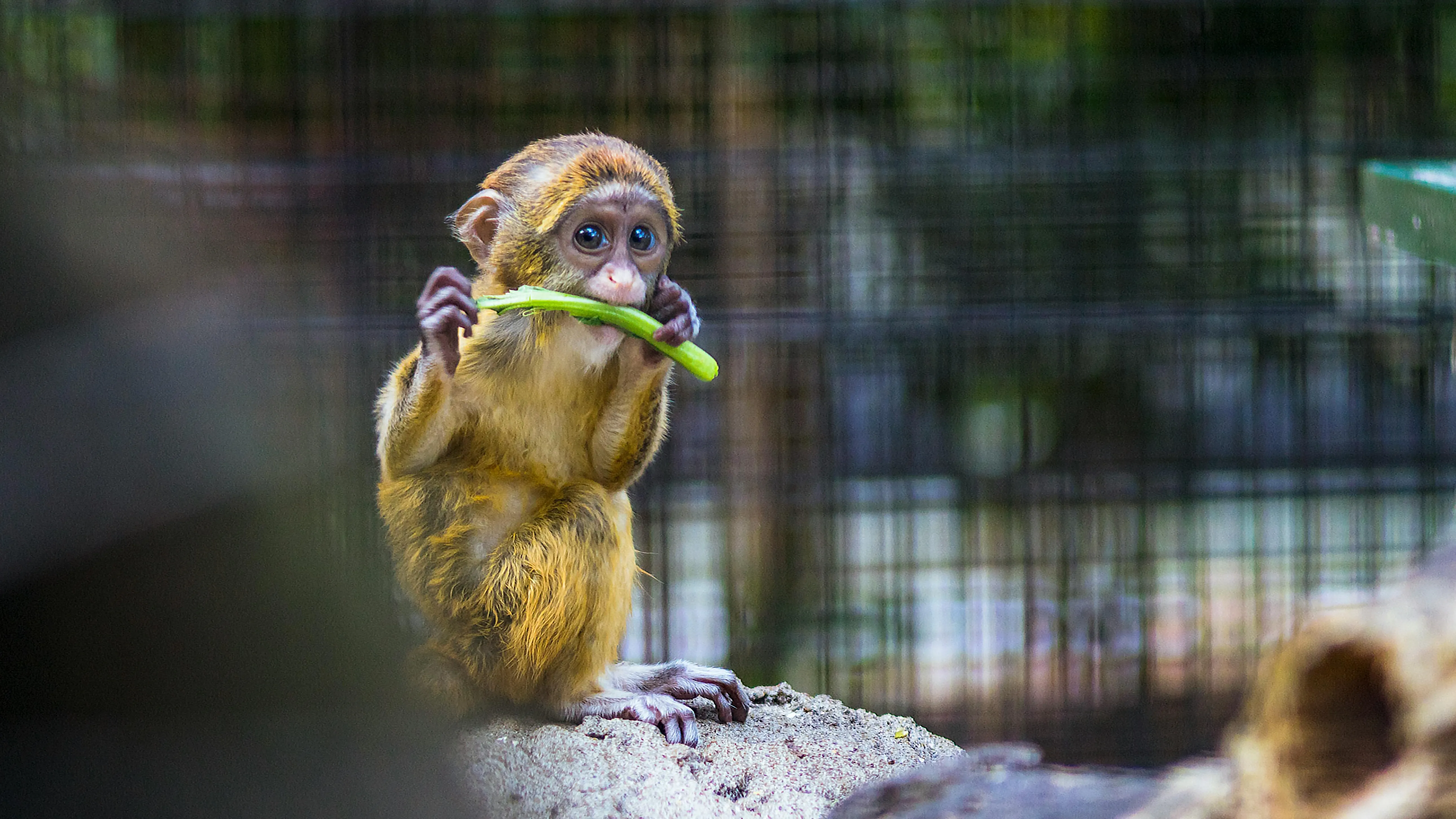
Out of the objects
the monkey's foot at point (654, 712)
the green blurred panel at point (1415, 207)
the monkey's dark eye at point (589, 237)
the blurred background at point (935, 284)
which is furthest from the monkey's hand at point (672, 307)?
the blurred background at point (935, 284)

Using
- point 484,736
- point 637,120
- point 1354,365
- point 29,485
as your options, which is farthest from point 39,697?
point 1354,365

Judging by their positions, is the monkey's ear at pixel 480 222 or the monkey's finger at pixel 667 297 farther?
the monkey's ear at pixel 480 222

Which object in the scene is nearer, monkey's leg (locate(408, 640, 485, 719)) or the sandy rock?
the sandy rock

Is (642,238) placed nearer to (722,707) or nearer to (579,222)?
(579,222)

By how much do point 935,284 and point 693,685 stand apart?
2.38m

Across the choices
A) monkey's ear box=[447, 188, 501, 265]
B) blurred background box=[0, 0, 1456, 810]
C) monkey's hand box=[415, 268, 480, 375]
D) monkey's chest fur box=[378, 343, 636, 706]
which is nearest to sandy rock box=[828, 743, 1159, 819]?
monkey's chest fur box=[378, 343, 636, 706]

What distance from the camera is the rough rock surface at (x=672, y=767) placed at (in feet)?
6.19

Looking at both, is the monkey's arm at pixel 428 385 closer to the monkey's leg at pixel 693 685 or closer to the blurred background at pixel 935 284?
the monkey's leg at pixel 693 685

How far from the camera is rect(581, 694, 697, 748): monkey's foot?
2162 mm

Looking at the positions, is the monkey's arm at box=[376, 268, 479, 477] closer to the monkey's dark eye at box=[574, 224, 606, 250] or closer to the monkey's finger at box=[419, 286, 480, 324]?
the monkey's finger at box=[419, 286, 480, 324]

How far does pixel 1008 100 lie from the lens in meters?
4.38

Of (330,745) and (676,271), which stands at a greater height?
(676,271)

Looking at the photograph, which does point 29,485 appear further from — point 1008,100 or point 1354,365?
point 1354,365

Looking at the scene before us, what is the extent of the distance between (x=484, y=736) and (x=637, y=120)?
270 cm
